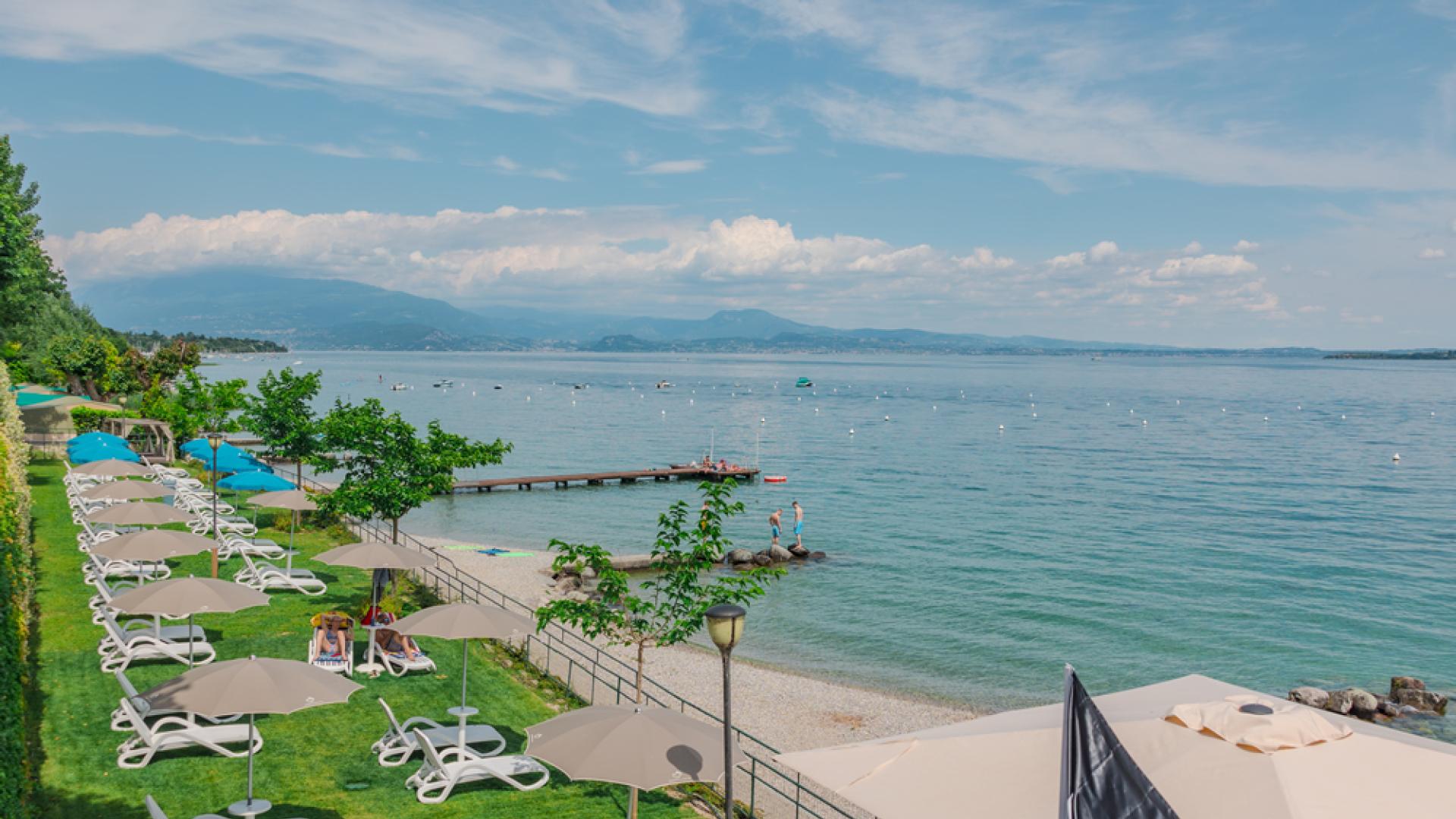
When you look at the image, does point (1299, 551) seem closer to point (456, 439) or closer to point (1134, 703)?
point (456, 439)

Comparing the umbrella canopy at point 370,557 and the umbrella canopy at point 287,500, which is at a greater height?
the umbrella canopy at point 370,557

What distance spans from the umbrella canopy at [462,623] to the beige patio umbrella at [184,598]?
2444mm

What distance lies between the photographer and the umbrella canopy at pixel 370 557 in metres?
17.9

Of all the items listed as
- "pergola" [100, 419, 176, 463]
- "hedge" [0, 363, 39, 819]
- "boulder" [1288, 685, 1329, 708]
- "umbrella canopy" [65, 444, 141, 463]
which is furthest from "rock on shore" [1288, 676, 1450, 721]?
"pergola" [100, 419, 176, 463]

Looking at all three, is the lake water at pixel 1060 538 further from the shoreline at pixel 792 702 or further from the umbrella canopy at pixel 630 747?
the umbrella canopy at pixel 630 747

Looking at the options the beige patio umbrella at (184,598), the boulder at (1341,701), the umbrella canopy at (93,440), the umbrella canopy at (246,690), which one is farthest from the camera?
the umbrella canopy at (93,440)

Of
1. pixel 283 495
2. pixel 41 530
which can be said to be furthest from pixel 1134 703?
pixel 41 530

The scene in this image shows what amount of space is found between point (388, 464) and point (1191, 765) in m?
21.3

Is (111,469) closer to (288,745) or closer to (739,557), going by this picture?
(288,745)

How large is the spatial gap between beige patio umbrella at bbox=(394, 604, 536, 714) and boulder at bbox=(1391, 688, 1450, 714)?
2109 centimetres

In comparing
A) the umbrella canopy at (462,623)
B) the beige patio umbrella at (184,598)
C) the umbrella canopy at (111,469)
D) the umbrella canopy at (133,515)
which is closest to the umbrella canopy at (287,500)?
the umbrella canopy at (133,515)

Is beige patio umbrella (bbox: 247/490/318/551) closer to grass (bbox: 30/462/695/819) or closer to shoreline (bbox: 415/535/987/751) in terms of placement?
grass (bbox: 30/462/695/819)

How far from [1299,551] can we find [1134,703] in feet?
135

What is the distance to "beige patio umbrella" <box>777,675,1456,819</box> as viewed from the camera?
5590 mm
